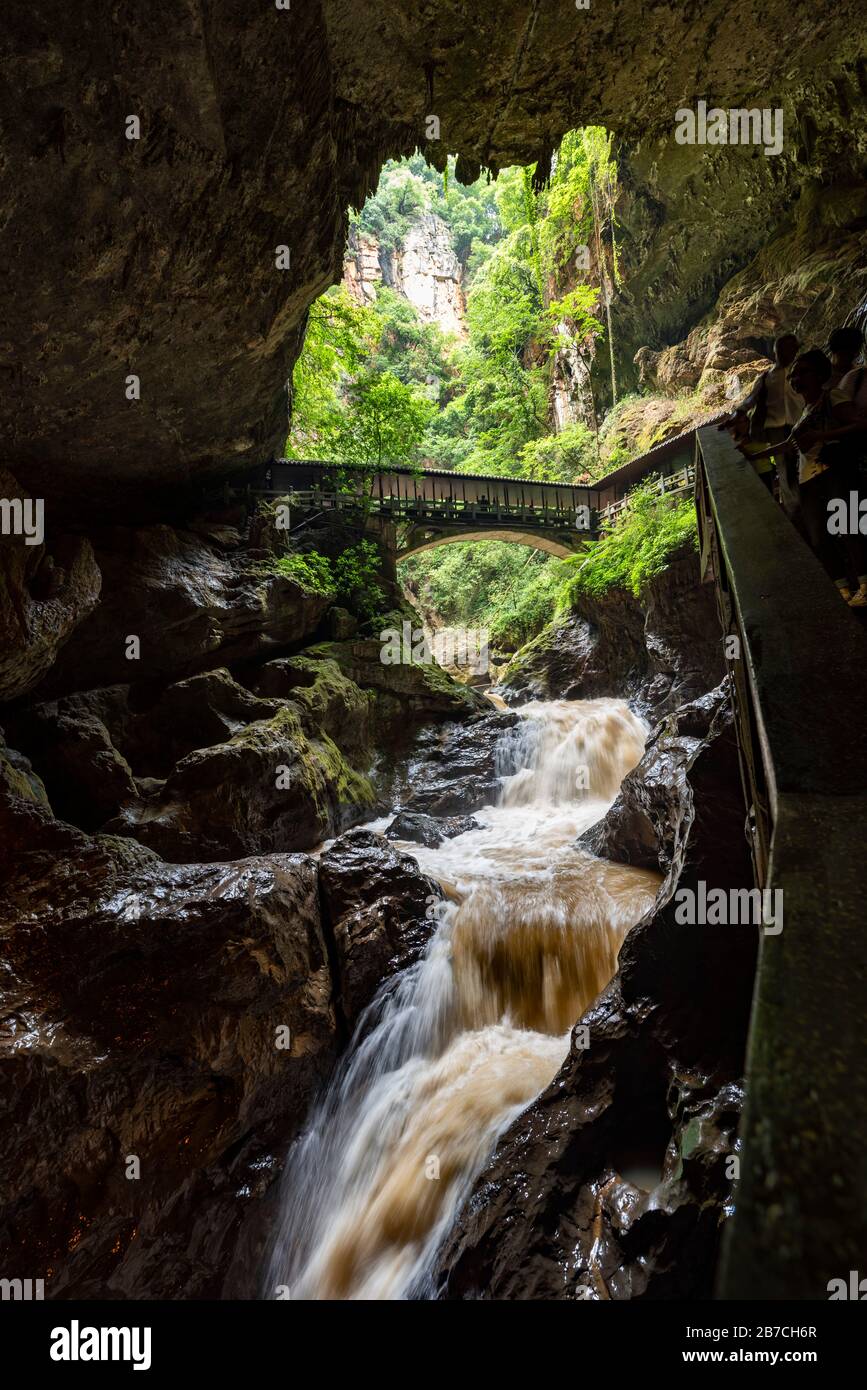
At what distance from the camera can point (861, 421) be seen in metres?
2.53

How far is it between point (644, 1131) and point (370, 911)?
3.27 meters

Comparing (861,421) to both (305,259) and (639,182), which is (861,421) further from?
(639,182)

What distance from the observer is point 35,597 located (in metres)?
6.93

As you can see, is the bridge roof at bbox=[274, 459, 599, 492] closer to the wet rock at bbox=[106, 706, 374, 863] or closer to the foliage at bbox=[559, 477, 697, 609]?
the foliage at bbox=[559, 477, 697, 609]

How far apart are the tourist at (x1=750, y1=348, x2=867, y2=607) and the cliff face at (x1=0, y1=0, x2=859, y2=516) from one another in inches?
219

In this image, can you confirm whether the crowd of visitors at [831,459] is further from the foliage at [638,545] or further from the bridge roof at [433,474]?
the bridge roof at [433,474]

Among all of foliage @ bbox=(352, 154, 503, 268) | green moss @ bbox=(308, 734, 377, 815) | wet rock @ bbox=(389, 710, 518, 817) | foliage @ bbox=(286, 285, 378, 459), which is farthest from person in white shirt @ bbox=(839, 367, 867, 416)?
foliage @ bbox=(352, 154, 503, 268)

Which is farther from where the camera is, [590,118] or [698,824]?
[590,118]

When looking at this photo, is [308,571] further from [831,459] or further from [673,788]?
[831,459]

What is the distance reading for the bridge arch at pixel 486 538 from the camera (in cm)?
1891

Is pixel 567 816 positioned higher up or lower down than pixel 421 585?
lower down

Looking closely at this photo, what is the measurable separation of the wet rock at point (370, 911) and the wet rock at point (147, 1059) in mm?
277

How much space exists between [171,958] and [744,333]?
21207 millimetres

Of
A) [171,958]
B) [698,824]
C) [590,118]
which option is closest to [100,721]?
[171,958]
